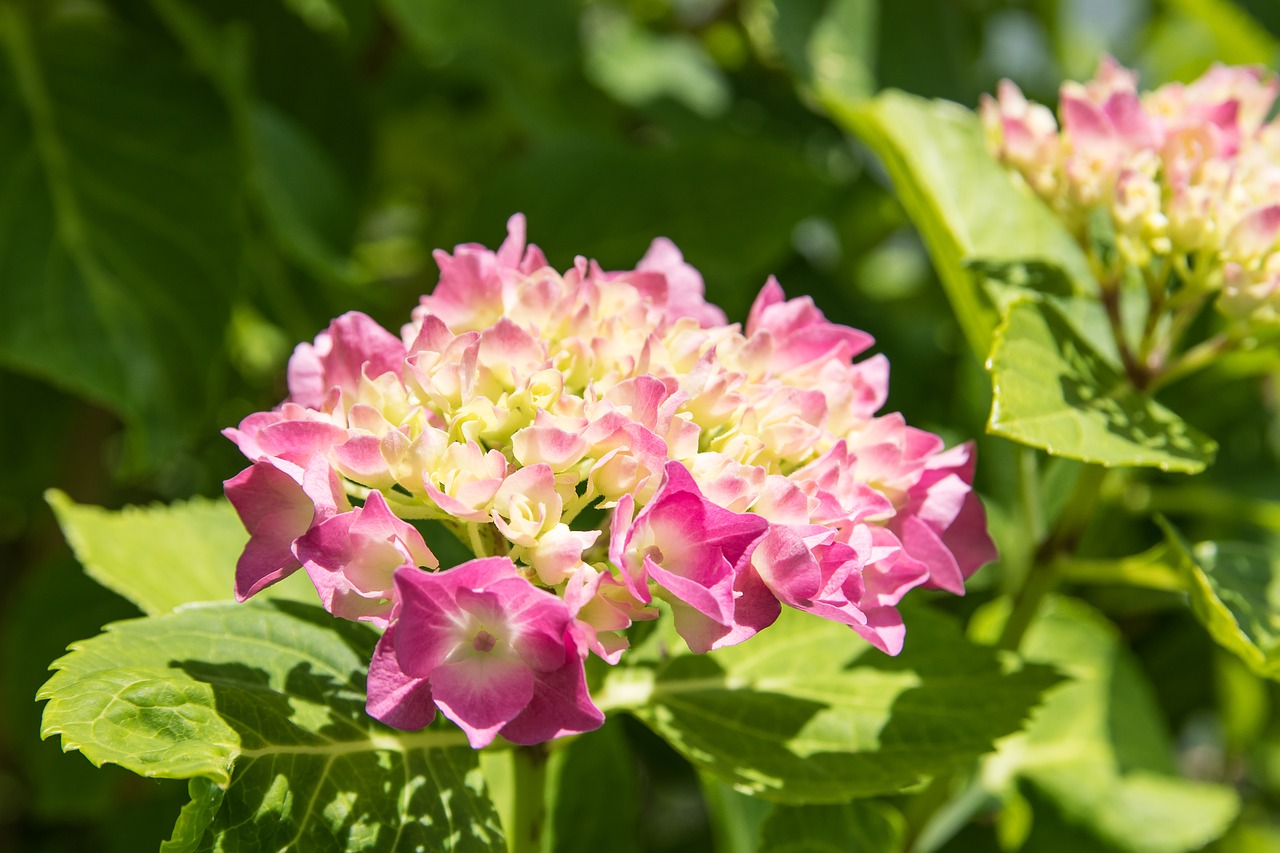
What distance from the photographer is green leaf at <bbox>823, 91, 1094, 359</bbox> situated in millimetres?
909

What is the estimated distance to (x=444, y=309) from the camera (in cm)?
70

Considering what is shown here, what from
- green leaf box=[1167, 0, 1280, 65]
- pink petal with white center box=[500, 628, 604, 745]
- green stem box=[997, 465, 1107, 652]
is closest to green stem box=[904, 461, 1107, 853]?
green stem box=[997, 465, 1107, 652]

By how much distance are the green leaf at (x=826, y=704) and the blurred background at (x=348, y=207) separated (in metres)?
0.30

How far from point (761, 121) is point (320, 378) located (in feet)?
3.90

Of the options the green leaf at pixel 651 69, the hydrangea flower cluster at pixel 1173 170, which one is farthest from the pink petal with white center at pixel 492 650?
the green leaf at pixel 651 69

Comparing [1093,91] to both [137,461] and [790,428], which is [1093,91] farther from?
[137,461]

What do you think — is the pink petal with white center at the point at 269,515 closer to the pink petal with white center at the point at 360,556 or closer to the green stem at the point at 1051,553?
the pink petal with white center at the point at 360,556

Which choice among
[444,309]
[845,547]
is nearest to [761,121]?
[444,309]

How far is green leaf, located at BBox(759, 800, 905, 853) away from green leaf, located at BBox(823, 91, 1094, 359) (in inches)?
13.8

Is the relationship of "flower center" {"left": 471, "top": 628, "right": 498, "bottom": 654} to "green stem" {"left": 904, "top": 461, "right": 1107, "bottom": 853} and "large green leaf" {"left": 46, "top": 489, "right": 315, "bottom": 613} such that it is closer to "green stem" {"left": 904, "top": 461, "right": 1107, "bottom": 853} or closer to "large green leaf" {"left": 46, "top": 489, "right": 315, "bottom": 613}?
"large green leaf" {"left": 46, "top": 489, "right": 315, "bottom": 613}

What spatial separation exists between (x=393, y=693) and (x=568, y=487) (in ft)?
0.42

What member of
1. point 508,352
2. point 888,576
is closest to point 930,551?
point 888,576

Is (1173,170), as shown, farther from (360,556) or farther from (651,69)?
(651,69)

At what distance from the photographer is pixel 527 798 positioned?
697 millimetres
